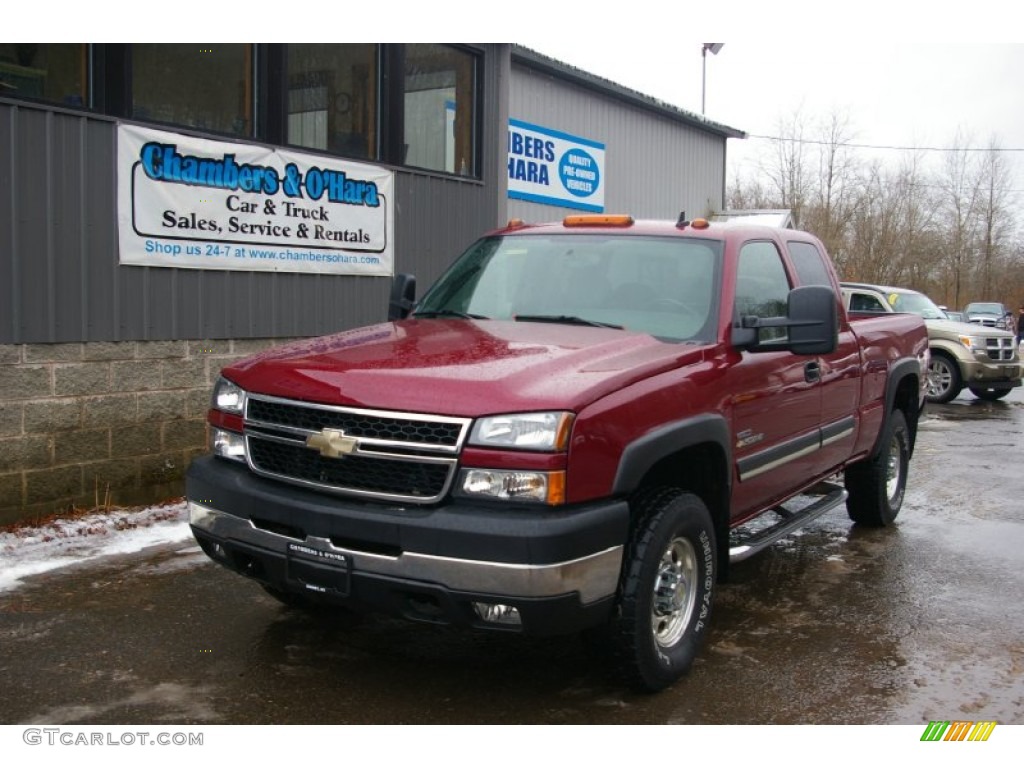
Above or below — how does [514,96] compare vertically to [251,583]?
above

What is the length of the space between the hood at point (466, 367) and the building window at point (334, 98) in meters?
4.41

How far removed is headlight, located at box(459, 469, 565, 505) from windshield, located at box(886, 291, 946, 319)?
1345 cm

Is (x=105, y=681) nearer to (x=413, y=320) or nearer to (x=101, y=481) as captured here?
(x=413, y=320)

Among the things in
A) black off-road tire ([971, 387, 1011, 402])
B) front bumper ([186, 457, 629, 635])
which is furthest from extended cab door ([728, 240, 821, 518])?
black off-road tire ([971, 387, 1011, 402])

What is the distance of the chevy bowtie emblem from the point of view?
3666mm

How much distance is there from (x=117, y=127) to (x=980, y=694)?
622cm

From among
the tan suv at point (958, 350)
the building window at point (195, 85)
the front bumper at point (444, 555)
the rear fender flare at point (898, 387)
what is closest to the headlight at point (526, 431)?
the front bumper at point (444, 555)

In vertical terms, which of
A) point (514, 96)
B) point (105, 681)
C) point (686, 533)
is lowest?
point (105, 681)

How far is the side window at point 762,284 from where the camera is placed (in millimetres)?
4875

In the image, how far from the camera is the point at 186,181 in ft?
24.3

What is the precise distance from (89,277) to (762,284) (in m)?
4.49

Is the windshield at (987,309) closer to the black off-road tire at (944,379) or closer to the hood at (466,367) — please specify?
the black off-road tire at (944,379)

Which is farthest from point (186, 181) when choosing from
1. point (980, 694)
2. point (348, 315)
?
point (980, 694)

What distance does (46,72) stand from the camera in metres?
6.58
